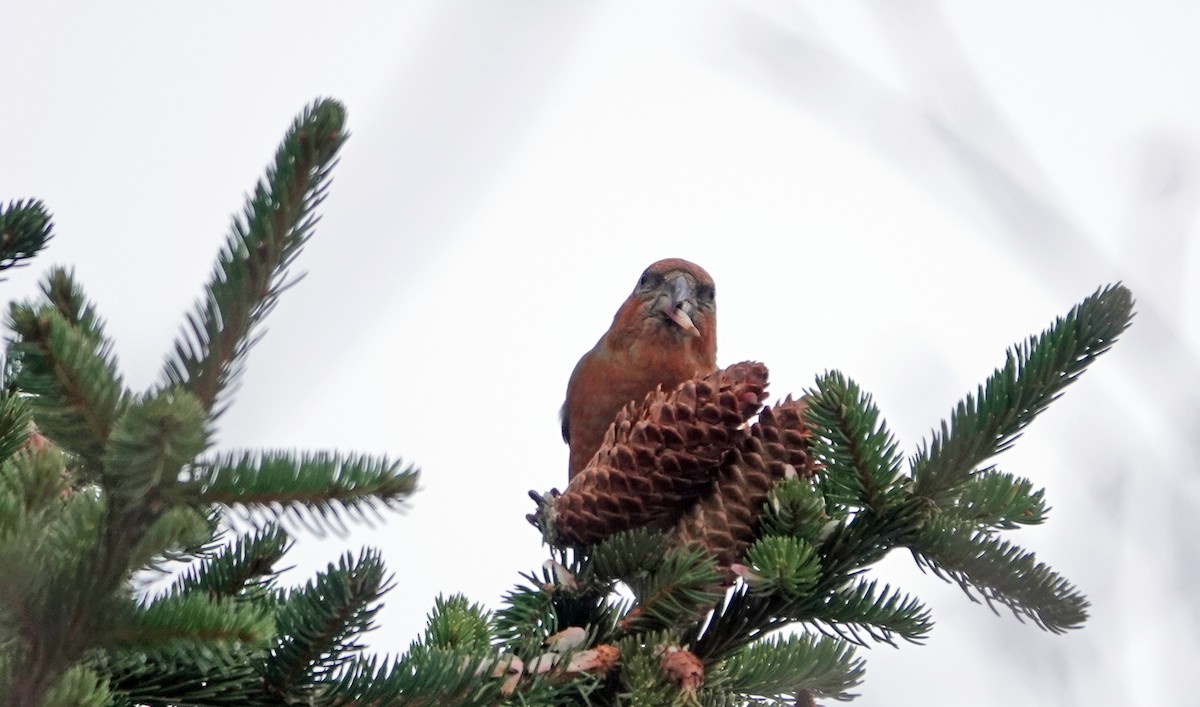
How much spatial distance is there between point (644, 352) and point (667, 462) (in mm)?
1679

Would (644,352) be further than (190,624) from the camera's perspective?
Yes

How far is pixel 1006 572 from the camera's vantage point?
1944 millimetres

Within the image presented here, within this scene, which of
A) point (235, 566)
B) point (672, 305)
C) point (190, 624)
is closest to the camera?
point (190, 624)

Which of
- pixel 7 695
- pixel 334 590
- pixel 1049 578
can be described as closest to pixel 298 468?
pixel 7 695

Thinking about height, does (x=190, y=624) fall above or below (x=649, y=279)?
below

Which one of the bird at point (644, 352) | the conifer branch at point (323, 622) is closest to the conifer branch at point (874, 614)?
the conifer branch at point (323, 622)

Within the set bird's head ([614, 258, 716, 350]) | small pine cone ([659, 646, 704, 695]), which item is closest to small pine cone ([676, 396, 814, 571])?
small pine cone ([659, 646, 704, 695])

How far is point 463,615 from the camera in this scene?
240 cm

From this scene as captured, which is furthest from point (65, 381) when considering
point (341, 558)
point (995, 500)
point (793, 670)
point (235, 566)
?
point (995, 500)

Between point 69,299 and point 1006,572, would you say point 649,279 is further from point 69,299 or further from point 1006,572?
point 69,299

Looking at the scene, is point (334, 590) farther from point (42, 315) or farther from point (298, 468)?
point (42, 315)

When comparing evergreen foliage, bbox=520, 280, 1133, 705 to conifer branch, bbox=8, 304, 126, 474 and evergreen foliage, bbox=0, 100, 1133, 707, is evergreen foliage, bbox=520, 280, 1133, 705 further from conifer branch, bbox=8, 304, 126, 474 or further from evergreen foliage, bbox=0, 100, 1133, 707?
conifer branch, bbox=8, 304, 126, 474

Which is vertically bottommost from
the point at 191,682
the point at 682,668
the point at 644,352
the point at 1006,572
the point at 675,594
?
the point at 191,682

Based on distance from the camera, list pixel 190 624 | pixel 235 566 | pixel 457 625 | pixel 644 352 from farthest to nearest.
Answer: pixel 644 352
pixel 457 625
pixel 235 566
pixel 190 624
